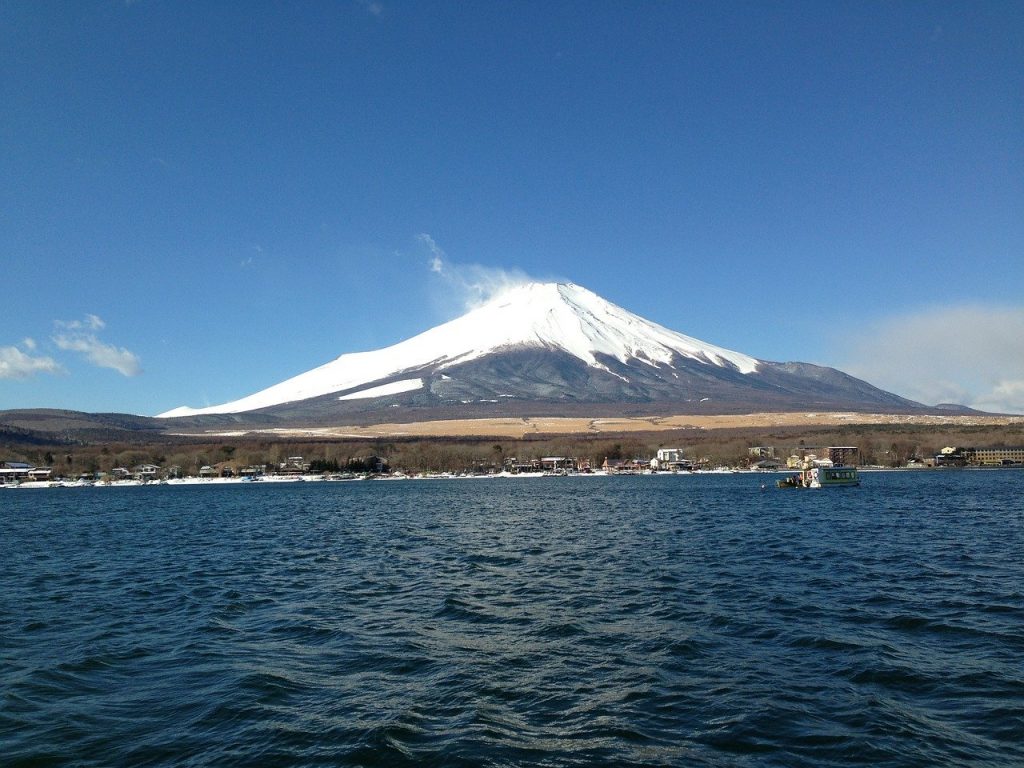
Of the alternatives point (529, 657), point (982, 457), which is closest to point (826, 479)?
point (982, 457)

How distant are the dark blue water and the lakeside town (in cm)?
14490

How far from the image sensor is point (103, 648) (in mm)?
16734

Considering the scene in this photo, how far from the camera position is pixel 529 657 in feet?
49.1

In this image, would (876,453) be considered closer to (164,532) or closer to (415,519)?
(415,519)

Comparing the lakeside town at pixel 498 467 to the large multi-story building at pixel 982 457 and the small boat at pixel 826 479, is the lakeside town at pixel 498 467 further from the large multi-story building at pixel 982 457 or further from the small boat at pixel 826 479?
the small boat at pixel 826 479

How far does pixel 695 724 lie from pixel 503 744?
9.48 ft

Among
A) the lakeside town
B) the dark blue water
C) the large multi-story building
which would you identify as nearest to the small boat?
the lakeside town

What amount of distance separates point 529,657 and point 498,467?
174 meters

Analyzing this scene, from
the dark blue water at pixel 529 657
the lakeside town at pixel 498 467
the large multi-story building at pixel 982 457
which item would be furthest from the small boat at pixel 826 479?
the large multi-story building at pixel 982 457

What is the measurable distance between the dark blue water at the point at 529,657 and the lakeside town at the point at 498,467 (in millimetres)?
144901

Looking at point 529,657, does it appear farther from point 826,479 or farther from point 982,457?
point 982,457

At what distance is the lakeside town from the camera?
163 m

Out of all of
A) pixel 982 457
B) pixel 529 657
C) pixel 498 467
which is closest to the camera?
pixel 529 657

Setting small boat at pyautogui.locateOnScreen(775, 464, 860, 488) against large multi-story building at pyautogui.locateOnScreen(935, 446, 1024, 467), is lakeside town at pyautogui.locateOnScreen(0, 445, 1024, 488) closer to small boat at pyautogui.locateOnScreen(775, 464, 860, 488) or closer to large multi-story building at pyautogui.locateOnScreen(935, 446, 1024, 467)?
Result: large multi-story building at pyautogui.locateOnScreen(935, 446, 1024, 467)
